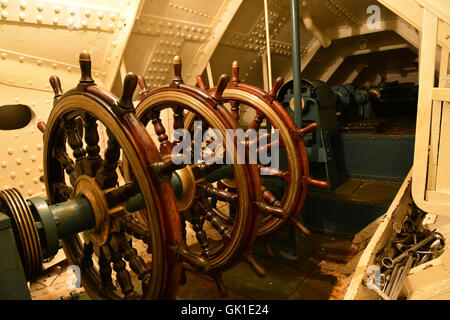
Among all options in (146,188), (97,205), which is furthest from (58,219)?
(146,188)

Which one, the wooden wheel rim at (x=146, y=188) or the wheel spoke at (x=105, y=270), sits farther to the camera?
the wheel spoke at (x=105, y=270)

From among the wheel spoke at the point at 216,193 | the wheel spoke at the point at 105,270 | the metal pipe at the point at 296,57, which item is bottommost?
the wheel spoke at the point at 105,270

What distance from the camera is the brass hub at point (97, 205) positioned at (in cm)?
127

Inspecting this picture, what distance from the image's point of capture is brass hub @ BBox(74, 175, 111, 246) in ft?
4.17

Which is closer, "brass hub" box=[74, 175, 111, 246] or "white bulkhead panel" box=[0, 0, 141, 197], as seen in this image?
"brass hub" box=[74, 175, 111, 246]

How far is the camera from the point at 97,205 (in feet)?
4.23

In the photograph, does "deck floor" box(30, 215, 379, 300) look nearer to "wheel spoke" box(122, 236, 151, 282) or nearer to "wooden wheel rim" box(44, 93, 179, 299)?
"wheel spoke" box(122, 236, 151, 282)

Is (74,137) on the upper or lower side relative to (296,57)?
lower

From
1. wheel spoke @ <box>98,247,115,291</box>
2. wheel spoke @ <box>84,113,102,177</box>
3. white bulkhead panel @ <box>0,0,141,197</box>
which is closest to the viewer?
wheel spoke @ <box>84,113,102,177</box>

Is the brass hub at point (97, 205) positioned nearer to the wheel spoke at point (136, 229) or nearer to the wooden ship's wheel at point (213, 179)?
the wheel spoke at point (136, 229)

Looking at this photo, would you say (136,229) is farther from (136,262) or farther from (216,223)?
(216,223)

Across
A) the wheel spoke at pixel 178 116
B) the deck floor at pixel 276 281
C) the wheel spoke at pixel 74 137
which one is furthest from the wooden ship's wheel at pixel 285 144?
the wheel spoke at pixel 74 137

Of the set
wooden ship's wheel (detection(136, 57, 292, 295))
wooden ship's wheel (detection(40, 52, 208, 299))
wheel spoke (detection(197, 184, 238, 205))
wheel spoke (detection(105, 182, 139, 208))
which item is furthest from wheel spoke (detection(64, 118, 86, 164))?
wheel spoke (detection(197, 184, 238, 205))

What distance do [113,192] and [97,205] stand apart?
0.11 metres
